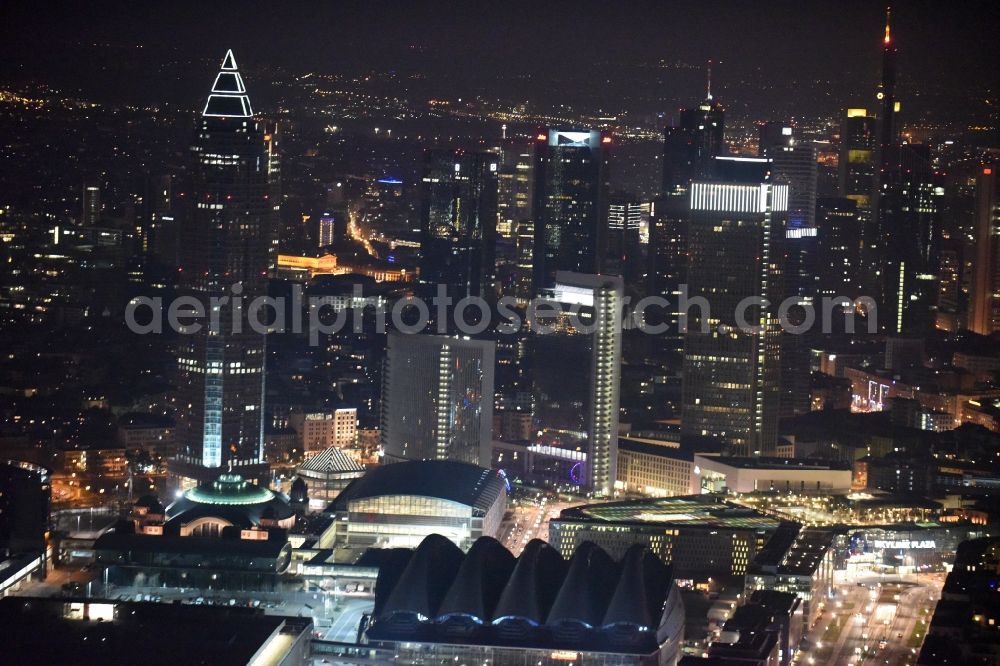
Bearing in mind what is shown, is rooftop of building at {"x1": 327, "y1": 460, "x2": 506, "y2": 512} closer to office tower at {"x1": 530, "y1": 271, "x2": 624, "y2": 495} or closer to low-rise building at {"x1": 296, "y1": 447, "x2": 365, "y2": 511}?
low-rise building at {"x1": 296, "y1": 447, "x2": 365, "y2": 511}

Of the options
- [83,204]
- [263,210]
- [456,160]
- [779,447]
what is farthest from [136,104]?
[779,447]

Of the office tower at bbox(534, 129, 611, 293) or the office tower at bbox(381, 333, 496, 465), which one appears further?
the office tower at bbox(534, 129, 611, 293)

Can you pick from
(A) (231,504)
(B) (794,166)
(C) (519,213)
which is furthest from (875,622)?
(B) (794,166)

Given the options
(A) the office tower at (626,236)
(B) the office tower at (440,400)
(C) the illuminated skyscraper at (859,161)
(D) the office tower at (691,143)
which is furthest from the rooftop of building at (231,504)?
(C) the illuminated skyscraper at (859,161)

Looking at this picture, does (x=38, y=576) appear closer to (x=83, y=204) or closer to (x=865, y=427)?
(x=83, y=204)

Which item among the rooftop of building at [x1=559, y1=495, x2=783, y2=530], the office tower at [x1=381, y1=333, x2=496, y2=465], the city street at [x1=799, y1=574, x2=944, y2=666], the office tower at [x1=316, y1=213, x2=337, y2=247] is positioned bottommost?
the city street at [x1=799, y1=574, x2=944, y2=666]

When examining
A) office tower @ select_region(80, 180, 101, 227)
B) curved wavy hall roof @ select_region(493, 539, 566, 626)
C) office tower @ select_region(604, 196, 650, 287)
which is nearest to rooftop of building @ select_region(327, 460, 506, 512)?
curved wavy hall roof @ select_region(493, 539, 566, 626)
